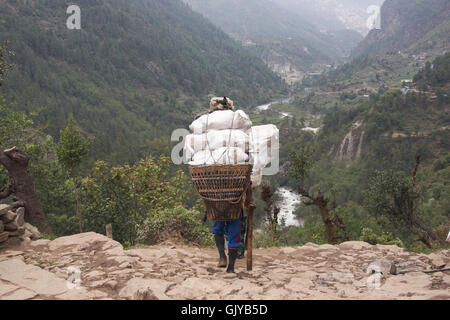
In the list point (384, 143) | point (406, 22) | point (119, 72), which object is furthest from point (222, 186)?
point (406, 22)

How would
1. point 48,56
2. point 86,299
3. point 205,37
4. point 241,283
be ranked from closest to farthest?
point 86,299 → point 241,283 → point 48,56 → point 205,37

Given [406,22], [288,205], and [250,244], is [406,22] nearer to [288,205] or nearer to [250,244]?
[288,205]

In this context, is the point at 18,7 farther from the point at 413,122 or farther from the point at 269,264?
the point at 269,264

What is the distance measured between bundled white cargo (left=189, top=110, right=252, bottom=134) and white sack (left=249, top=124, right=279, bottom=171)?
0.13m

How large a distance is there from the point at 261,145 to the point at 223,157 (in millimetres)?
442

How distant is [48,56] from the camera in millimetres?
83875

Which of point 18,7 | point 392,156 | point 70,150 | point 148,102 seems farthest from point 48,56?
point 70,150

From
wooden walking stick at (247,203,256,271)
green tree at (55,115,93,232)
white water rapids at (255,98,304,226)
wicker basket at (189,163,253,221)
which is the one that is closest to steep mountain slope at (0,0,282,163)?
white water rapids at (255,98,304,226)

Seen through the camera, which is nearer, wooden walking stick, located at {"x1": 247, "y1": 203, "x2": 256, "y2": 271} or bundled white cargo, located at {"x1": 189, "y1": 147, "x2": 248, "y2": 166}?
bundled white cargo, located at {"x1": 189, "y1": 147, "x2": 248, "y2": 166}

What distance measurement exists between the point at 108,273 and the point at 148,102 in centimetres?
9090

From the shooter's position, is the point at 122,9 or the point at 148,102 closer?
the point at 148,102

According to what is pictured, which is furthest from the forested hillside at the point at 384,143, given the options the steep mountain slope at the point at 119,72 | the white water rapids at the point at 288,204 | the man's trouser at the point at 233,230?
the steep mountain slope at the point at 119,72

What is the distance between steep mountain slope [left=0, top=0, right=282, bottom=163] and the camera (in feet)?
208

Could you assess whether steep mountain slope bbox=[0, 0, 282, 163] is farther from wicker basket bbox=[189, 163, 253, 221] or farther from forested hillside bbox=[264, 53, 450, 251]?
wicker basket bbox=[189, 163, 253, 221]
